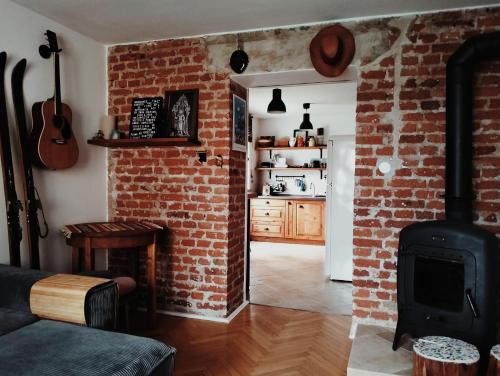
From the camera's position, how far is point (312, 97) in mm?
5961

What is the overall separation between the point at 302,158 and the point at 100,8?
548 centimetres

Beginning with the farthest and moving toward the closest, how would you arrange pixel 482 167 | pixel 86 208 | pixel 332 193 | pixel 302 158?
pixel 302 158 → pixel 332 193 → pixel 86 208 → pixel 482 167

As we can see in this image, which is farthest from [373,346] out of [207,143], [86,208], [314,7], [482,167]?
[86,208]

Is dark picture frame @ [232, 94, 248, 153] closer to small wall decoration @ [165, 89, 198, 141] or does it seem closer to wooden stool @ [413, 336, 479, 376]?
small wall decoration @ [165, 89, 198, 141]

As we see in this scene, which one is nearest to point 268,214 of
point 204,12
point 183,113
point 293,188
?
point 293,188

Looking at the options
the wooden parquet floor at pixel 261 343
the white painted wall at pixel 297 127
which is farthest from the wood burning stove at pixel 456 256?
the white painted wall at pixel 297 127

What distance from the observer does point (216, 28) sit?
3180mm

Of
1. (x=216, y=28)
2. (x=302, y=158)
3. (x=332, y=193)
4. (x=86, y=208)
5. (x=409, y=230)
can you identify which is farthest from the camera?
(x=302, y=158)

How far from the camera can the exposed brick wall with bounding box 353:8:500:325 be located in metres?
2.69

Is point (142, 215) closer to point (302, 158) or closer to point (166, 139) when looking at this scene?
point (166, 139)

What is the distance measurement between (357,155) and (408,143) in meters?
0.38

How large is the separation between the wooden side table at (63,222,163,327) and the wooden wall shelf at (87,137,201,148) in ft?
2.39

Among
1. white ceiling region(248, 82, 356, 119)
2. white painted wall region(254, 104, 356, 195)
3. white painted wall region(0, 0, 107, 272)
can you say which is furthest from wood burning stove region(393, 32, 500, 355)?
white painted wall region(254, 104, 356, 195)

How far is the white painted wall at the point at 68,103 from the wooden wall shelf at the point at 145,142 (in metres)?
0.16
